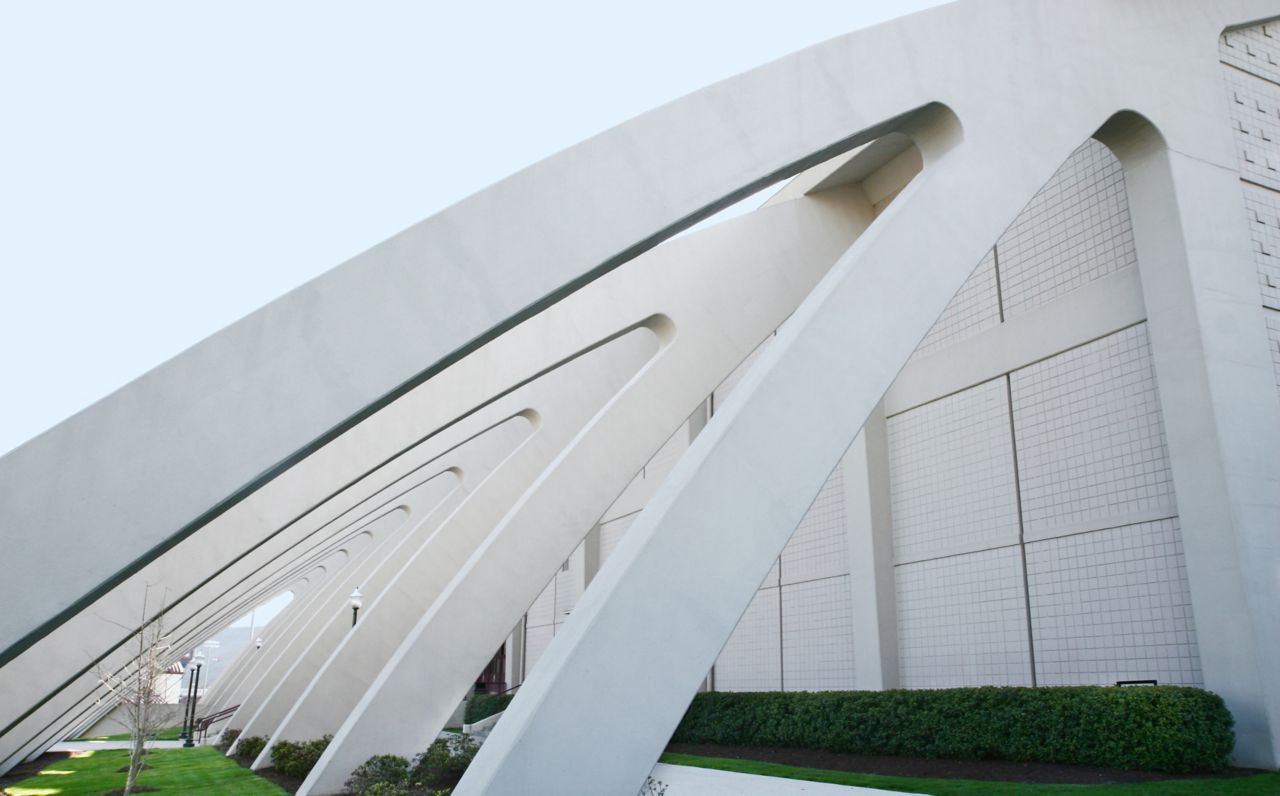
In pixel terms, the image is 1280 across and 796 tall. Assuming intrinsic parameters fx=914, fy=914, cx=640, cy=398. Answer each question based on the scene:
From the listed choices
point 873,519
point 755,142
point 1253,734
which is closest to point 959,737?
point 1253,734

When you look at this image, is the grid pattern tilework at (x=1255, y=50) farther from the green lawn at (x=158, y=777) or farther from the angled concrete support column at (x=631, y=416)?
the green lawn at (x=158, y=777)

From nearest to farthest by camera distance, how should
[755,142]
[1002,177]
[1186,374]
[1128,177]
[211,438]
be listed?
[211,438] → [755,142] → [1002,177] → [1186,374] → [1128,177]

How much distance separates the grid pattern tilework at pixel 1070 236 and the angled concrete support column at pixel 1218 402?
1104mm

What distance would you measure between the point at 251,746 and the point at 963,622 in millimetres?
18015

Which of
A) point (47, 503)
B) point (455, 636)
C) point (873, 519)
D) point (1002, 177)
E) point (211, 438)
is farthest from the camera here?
point (873, 519)

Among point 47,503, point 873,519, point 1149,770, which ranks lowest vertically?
point 1149,770

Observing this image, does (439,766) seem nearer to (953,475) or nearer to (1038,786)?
(1038,786)

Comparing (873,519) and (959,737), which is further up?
(873,519)

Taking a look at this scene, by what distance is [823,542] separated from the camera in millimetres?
19172

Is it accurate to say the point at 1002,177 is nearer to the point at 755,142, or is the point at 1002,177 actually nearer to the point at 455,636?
the point at 755,142

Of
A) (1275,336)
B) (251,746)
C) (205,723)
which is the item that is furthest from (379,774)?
(205,723)

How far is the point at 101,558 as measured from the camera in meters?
5.88

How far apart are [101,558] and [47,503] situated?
0.48 m

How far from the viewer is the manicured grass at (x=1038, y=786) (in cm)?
893
